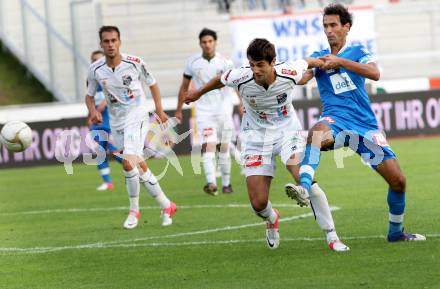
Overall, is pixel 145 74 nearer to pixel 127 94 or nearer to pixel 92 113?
pixel 127 94

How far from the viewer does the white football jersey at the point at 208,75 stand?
1650 centimetres

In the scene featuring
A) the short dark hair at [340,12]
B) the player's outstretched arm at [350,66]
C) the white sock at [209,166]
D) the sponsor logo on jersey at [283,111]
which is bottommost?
the white sock at [209,166]

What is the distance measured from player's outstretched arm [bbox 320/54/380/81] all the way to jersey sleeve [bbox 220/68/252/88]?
2.58 ft

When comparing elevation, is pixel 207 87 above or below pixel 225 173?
above

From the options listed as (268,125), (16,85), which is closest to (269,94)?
(268,125)

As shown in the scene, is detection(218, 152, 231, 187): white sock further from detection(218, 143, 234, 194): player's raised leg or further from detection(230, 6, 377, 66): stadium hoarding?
detection(230, 6, 377, 66): stadium hoarding

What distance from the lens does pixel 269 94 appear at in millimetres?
9633

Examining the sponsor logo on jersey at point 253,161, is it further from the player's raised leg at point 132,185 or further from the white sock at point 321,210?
the player's raised leg at point 132,185

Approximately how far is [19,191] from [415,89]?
39.4 feet

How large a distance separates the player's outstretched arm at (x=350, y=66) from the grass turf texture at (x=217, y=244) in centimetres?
157

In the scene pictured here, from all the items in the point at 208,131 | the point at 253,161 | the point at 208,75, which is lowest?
the point at 208,131

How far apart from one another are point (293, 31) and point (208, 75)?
1003 cm

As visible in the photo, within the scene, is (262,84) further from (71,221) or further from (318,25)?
(318,25)

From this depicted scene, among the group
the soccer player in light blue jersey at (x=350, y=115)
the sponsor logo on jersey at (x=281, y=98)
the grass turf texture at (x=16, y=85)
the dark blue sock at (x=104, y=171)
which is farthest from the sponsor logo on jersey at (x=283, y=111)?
the grass turf texture at (x=16, y=85)
